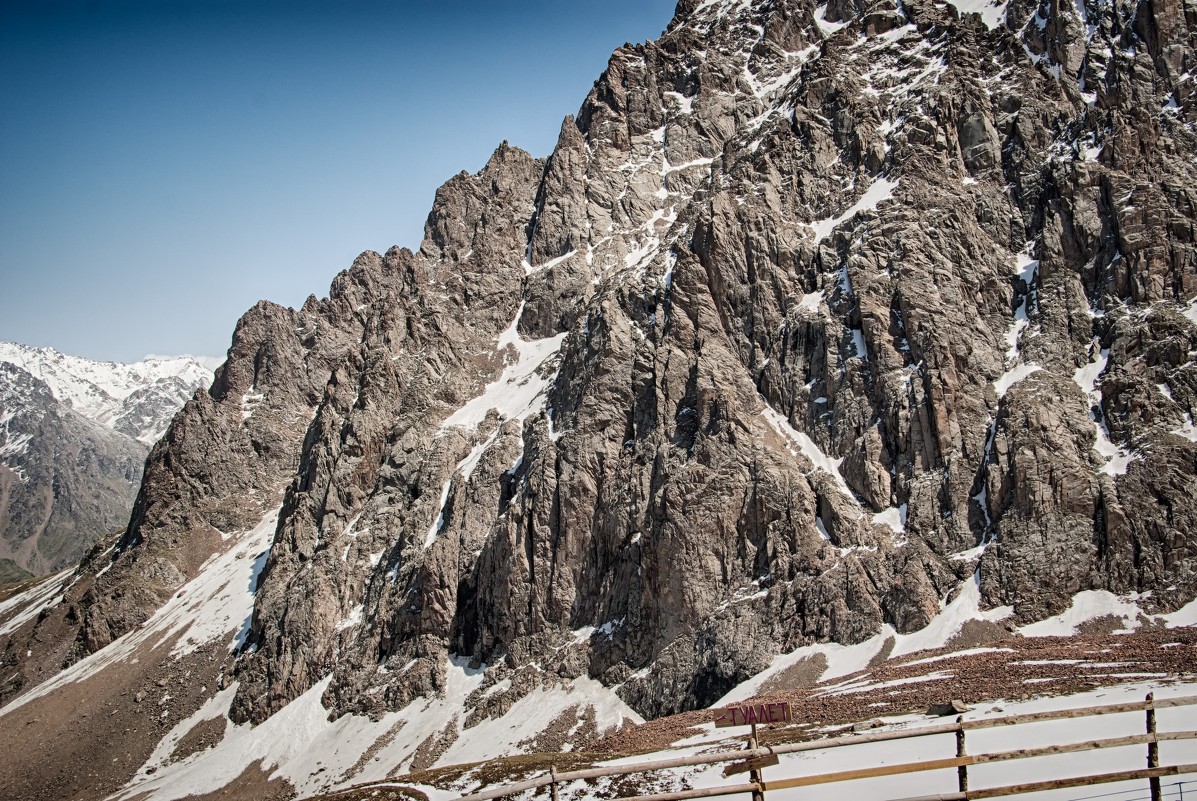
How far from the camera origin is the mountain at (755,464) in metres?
68.0

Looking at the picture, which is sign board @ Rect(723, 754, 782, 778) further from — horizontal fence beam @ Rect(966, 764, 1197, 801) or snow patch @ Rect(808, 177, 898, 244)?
snow patch @ Rect(808, 177, 898, 244)

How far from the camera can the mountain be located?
68.0m

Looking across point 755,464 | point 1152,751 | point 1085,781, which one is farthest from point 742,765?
point 755,464

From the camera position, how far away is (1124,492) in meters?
63.2

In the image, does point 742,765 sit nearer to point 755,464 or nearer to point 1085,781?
point 1085,781

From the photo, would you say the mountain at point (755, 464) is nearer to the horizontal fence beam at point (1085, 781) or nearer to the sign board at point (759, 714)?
the horizontal fence beam at point (1085, 781)

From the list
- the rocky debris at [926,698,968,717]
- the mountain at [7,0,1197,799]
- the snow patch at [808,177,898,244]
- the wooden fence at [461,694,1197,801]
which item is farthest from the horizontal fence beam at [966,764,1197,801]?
the snow patch at [808,177,898,244]

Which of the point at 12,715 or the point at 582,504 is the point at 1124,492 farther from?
the point at 12,715

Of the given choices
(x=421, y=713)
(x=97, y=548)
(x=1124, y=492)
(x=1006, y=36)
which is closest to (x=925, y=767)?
(x=1124, y=492)

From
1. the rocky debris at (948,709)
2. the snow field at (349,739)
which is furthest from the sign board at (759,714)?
the snow field at (349,739)

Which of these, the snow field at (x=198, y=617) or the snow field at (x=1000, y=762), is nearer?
the snow field at (x=1000, y=762)

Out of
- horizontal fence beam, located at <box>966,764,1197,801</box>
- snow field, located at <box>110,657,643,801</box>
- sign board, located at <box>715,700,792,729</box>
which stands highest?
sign board, located at <box>715,700,792,729</box>

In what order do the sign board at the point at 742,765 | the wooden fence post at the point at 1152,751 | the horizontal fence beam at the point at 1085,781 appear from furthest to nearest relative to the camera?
the sign board at the point at 742,765 → the wooden fence post at the point at 1152,751 → the horizontal fence beam at the point at 1085,781

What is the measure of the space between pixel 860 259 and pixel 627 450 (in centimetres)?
3488
